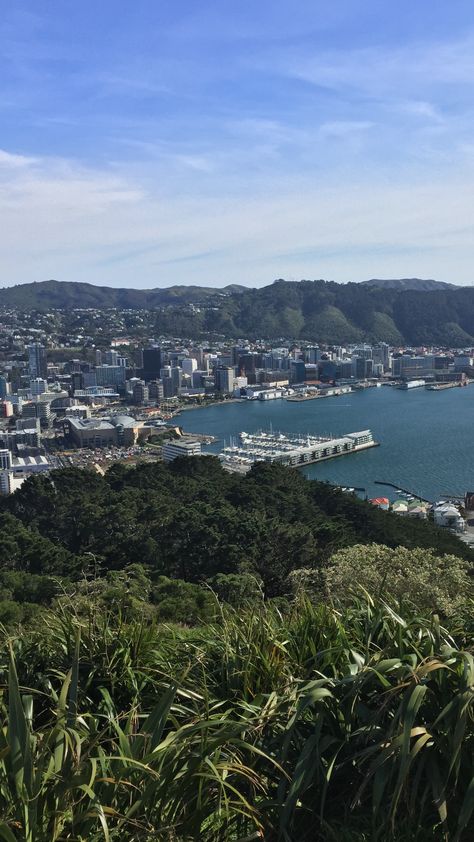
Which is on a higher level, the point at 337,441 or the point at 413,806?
the point at 413,806

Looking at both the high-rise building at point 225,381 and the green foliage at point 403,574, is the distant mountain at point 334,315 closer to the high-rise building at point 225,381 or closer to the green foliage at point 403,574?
the high-rise building at point 225,381

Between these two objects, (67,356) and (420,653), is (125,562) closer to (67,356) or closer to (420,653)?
(420,653)

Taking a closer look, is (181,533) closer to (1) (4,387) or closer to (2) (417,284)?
(1) (4,387)

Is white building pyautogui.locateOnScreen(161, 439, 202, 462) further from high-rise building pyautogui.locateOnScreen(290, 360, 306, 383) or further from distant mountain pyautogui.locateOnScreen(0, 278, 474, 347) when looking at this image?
distant mountain pyautogui.locateOnScreen(0, 278, 474, 347)

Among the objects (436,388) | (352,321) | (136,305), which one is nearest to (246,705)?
(436,388)

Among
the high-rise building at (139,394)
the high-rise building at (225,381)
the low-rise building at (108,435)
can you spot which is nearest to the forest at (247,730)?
the low-rise building at (108,435)

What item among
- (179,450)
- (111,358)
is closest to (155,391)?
(111,358)

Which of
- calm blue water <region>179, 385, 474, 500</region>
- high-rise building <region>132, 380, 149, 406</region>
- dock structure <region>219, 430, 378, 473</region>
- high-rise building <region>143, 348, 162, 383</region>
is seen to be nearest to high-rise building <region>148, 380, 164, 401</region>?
high-rise building <region>132, 380, 149, 406</region>
